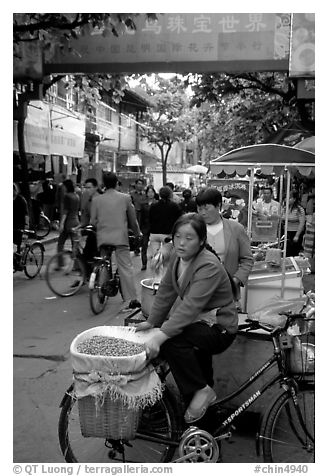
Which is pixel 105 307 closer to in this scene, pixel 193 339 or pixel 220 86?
pixel 193 339

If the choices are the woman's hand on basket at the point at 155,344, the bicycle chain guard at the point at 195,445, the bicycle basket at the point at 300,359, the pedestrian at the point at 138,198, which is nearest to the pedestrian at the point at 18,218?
the pedestrian at the point at 138,198

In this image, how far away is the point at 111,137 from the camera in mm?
26172

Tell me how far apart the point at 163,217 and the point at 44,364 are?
421cm

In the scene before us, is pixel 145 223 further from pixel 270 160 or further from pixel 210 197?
pixel 210 197

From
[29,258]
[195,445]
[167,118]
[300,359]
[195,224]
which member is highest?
[167,118]

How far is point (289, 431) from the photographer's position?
3.07 meters

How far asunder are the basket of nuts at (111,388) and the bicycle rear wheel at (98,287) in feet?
13.7

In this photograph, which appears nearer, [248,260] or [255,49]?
[248,260]

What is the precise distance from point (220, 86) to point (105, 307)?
8390 mm

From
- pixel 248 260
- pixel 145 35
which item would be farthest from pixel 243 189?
pixel 248 260

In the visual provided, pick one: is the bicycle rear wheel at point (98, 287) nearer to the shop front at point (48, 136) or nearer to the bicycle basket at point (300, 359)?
the bicycle basket at point (300, 359)

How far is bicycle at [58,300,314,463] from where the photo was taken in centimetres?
297

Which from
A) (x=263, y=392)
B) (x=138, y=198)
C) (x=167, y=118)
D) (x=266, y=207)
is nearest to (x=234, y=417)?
(x=263, y=392)
